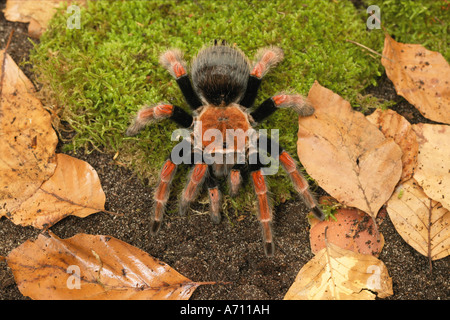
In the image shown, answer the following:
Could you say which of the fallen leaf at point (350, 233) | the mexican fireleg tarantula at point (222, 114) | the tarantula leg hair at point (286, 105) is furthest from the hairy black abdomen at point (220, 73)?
the fallen leaf at point (350, 233)

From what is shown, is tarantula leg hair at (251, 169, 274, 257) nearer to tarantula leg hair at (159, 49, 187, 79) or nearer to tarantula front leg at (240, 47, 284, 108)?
tarantula front leg at (240, 47, 284, 108)

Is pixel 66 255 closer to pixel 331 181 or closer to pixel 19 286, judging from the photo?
pixel 19 286

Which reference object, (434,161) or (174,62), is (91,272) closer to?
(174,62)

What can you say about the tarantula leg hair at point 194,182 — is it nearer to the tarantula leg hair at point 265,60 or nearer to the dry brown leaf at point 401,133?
the tarantula leg hair at point 265,60

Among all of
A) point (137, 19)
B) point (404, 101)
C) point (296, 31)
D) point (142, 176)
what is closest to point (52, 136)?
point (142, 176)

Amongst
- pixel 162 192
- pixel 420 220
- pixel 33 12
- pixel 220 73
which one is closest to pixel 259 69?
pixel 220 73

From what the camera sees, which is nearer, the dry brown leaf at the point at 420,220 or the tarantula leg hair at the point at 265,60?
the dry brown leaf at the point at 420,220
